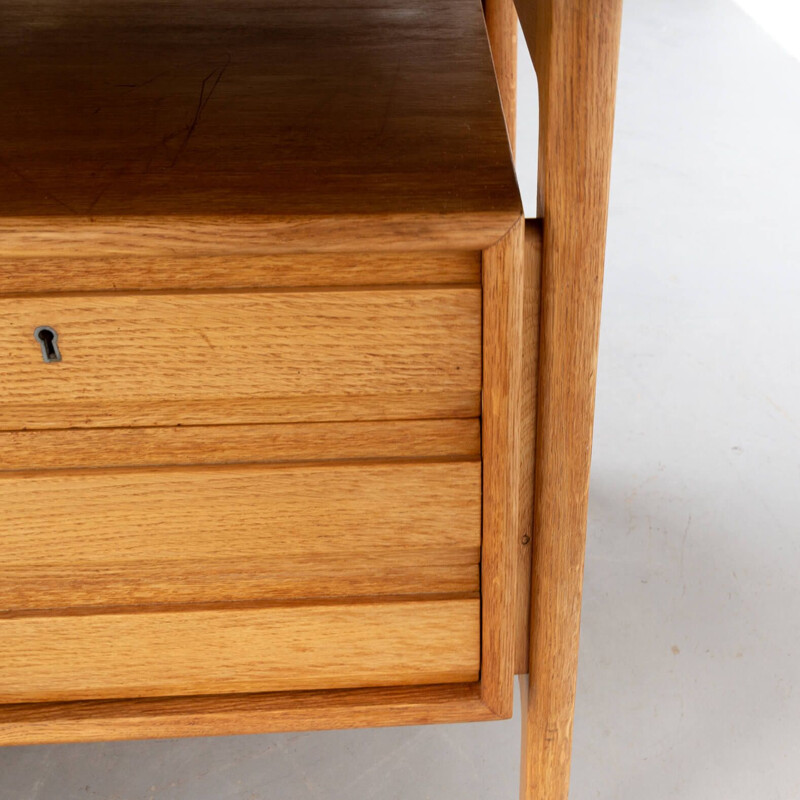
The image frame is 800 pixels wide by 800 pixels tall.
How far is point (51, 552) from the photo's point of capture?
26.5 inches

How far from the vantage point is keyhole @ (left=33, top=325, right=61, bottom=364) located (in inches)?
23.1

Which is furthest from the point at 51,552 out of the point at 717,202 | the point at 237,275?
the point at 717,202

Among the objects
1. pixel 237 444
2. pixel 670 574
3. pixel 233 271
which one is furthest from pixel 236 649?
pixel 670 574

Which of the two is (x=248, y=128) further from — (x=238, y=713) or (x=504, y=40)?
(x=504, y=40)

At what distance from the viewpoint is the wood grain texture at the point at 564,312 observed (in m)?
0.56

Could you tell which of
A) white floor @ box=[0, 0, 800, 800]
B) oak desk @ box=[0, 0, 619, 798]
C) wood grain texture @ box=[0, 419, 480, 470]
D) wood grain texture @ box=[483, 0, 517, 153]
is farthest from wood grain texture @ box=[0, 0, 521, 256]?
white floor @ box=[0, 0, 800, 800]

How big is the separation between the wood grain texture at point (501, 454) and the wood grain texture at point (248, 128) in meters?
0.03

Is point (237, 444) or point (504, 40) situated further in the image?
point (504, 40)

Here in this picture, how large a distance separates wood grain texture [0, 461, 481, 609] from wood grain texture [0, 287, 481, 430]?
4 cm

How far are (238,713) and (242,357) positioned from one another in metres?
0.28

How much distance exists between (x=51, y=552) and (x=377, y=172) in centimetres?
33

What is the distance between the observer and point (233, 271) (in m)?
→ 0.58

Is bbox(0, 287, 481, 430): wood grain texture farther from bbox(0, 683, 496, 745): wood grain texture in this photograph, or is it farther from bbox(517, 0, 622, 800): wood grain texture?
bbox(0, 683, 496, 745): wood grain texture

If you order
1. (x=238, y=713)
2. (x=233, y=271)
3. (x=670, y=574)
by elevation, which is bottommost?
(x=670, y=574)
